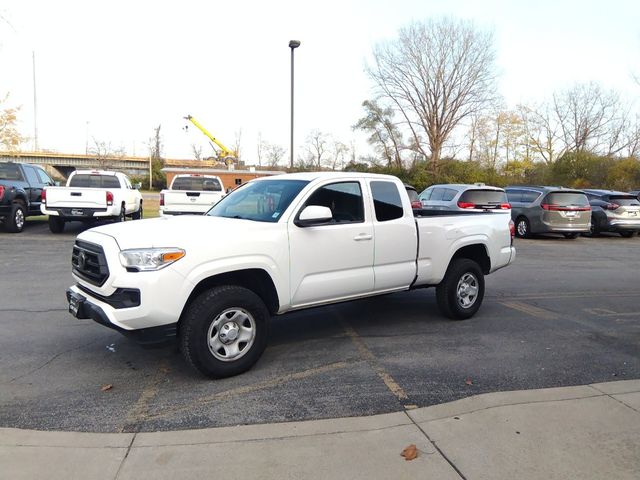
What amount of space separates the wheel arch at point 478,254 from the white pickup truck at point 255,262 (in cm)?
30

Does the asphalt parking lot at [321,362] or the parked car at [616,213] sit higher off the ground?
the parked car at [616,213]

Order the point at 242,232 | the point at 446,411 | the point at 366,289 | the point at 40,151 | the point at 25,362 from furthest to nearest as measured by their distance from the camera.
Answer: the point at 40,151 < the point at 366,289 < the point at 25,362 < the point at 242,232 < the point at 446,411

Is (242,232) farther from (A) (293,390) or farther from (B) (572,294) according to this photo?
(B) (572,294)

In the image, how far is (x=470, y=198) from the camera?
14.8 metres

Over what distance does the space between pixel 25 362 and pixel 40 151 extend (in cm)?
9605

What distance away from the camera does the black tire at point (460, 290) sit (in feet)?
20.6

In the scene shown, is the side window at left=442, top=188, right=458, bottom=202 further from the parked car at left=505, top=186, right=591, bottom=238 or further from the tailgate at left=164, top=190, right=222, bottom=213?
the tailgate at left=164, top=190, right=222, bottom=213

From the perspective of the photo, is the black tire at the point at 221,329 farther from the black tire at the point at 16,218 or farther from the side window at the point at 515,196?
the side window at the point at 515,196

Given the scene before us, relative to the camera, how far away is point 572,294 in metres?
8.33

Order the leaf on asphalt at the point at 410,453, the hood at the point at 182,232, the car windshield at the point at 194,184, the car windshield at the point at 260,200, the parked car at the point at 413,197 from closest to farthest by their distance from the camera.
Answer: the leaf on asphalt at the point at 410,453
the hood at the point at 182,232
the car windshield at the point at 260,200
the parked car at the point at 413,197
the car windshield at the point at 194,184

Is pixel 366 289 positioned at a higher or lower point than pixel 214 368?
higher

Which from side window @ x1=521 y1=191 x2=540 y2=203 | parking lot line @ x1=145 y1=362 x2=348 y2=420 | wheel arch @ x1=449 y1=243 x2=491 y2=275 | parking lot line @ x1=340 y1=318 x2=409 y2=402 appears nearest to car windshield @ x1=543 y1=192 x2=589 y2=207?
side window @ x1=521 y1=191 x2=540 y2=203

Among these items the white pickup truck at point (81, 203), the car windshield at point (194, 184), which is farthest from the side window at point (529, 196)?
the white pickup truck at point (81, 203)

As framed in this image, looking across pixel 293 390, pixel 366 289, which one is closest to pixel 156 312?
pixel 293 390
